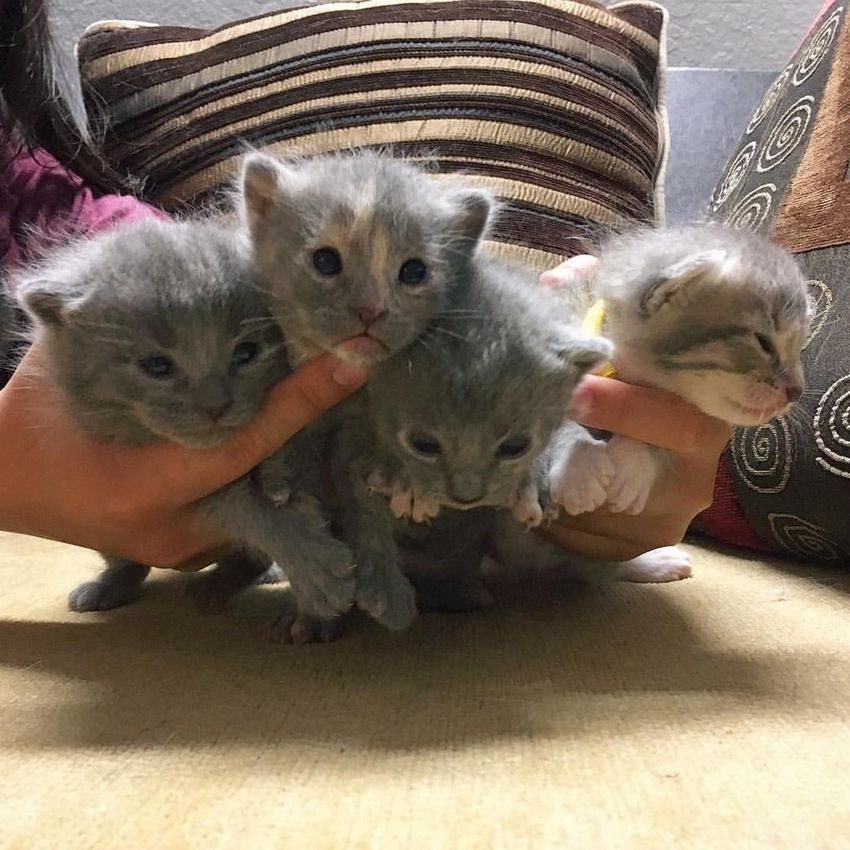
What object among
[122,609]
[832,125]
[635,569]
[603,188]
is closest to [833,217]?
[832,125]

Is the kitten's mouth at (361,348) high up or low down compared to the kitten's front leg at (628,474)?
up

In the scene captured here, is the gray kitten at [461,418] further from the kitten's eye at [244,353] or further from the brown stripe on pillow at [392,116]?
the brown stripe on pillow at [392,116]

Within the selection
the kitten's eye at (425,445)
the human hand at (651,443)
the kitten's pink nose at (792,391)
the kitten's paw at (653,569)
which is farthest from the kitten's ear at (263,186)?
the kitten's paw at (653,569)

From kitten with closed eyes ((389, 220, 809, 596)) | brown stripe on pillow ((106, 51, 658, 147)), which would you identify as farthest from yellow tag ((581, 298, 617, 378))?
brown stripe on pillow ((106, 51, 658, 147))

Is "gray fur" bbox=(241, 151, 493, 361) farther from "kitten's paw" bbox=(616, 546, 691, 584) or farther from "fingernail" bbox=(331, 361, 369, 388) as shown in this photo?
"kitten's paw" bbox=(616, 546, 691, 584)

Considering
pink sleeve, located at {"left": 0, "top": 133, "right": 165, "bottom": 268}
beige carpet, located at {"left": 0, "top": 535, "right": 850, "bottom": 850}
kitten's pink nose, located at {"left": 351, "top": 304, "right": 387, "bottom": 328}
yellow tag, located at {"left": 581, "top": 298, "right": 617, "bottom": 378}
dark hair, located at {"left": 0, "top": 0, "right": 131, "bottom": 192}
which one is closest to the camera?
beige carpet, located at {"left": 0, "top": 535, "right": 850, "bottom": 850}

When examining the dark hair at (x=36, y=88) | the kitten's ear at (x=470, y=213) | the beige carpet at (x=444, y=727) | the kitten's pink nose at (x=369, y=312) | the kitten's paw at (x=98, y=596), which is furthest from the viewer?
the dark hair at (x=36, y=88)

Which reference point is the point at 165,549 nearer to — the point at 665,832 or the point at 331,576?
the point at 331,576
